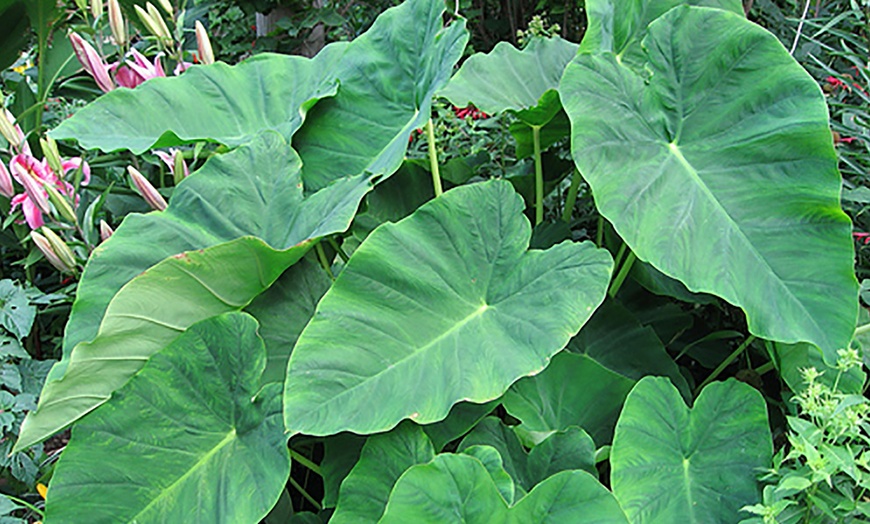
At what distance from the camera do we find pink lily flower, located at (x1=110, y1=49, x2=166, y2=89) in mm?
1514

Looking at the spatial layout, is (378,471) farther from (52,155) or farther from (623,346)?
(52,155)

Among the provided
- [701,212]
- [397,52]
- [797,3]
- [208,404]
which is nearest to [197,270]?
[208,404]

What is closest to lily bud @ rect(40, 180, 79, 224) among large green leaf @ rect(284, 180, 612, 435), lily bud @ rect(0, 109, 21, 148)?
lily bud @ rect(0, 109, 21, 148)

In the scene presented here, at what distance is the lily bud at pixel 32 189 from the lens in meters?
1.22

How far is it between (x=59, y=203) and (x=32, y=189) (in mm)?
44

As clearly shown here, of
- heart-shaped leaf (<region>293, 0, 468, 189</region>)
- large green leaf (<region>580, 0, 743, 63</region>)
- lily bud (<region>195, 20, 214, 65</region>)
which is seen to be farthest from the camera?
lily bud (<region>195, 20, 214, 65</region>)

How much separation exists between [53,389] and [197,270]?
0.81 feet

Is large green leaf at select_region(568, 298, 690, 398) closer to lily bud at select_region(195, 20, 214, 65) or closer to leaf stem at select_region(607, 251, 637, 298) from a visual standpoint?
leaf stem at select_region(607, 251, 637, 298)

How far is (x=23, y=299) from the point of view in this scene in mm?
1320

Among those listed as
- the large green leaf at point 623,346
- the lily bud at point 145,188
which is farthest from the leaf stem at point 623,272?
the lily bud at point 145,188

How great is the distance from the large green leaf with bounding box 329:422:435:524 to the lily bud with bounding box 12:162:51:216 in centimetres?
68

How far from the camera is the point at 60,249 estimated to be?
121 centimetres

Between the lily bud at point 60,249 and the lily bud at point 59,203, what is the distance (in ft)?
0.17

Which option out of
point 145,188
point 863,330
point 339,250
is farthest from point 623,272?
point 145,188
